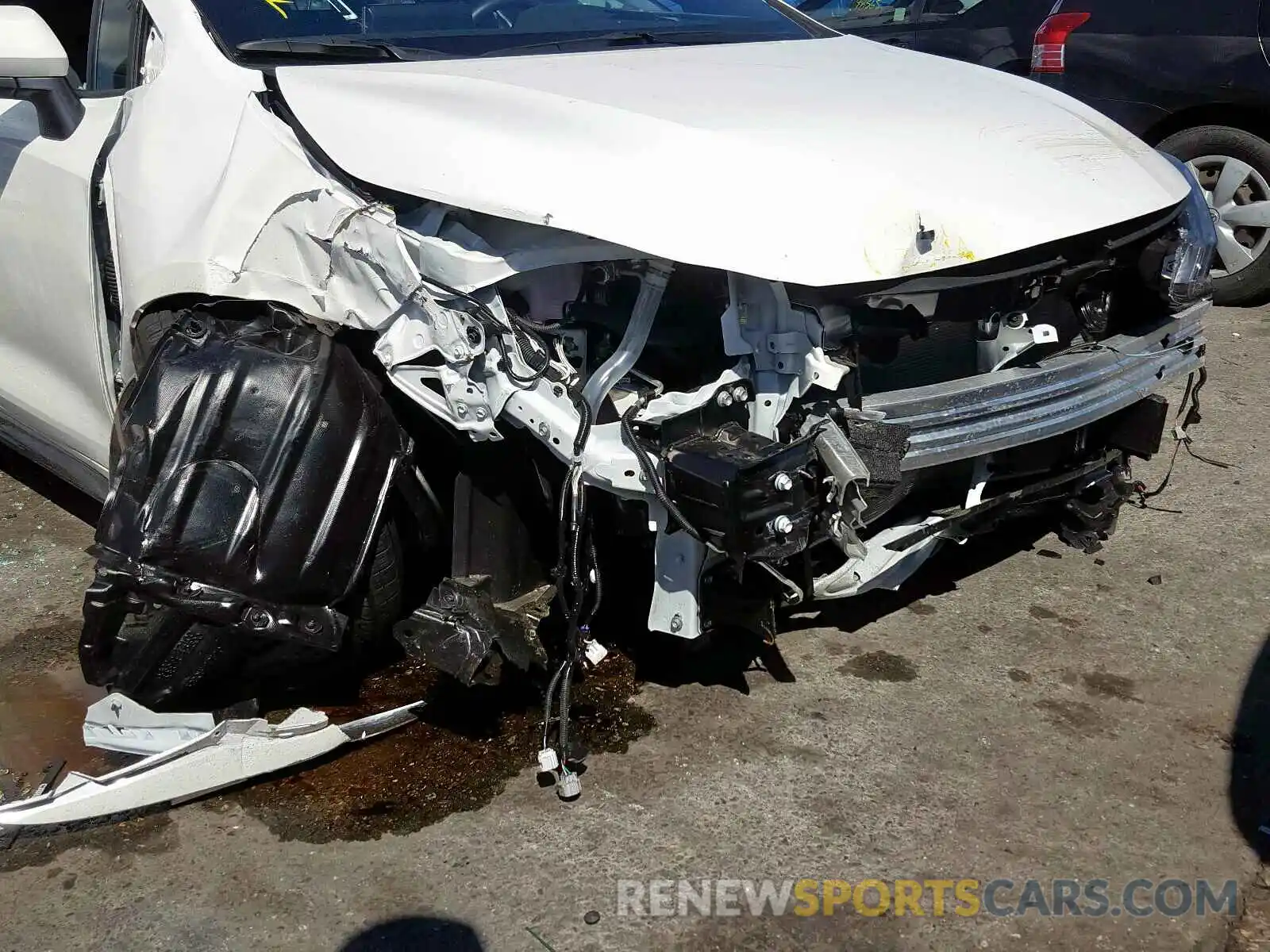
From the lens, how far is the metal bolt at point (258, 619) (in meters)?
2.45

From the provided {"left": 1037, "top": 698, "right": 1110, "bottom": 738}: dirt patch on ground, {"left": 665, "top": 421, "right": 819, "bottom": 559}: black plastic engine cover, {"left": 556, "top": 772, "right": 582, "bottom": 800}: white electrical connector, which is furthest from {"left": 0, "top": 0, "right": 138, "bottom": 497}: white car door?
{"left": 1037, "top": 698, "right": 1110, "bottom": 738}: dirt patch on ground

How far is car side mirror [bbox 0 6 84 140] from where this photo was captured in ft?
9.08

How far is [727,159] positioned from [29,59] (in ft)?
5.51

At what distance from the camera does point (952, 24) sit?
20.6 ft

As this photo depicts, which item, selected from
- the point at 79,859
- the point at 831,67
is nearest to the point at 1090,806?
the point at 831,67

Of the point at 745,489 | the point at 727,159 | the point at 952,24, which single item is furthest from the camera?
the point at 952,24

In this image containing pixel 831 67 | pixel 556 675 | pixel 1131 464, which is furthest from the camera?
pixel 1131 464

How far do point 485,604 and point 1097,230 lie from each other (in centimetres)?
168

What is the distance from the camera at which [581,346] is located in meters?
Result: 2.53

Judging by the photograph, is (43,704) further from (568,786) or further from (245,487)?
(568,786)

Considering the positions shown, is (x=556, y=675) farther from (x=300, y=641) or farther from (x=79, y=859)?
(x=79, y=859)

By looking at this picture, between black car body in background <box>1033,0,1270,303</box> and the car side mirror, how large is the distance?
4.75 meters

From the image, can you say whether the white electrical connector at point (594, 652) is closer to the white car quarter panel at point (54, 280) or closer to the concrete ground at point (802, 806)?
the concrete ground at point (802, 806)

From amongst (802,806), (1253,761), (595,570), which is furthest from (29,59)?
(1253,761)
